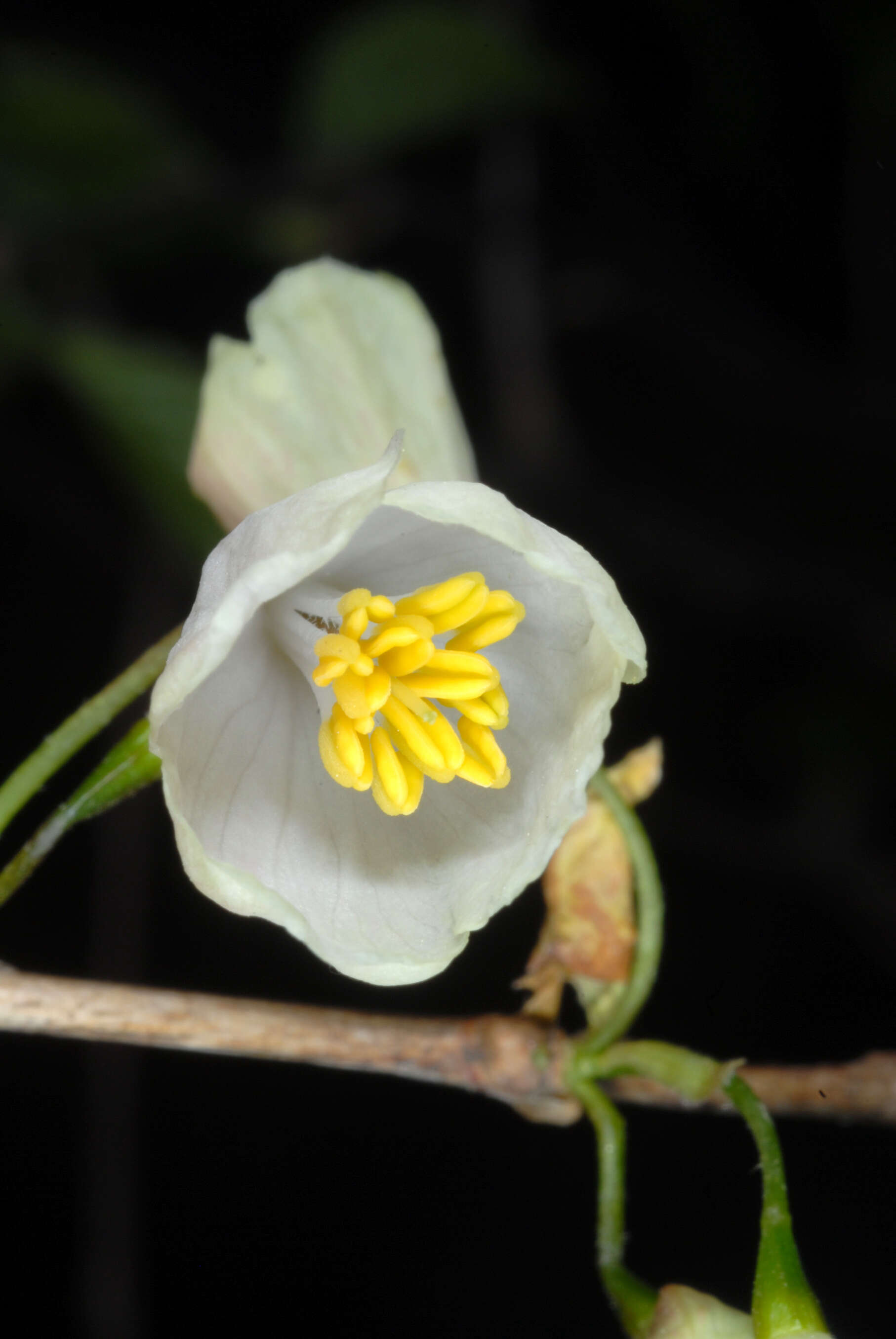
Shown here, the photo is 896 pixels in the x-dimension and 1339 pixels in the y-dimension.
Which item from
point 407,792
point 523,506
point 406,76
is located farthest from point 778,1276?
point 406,76

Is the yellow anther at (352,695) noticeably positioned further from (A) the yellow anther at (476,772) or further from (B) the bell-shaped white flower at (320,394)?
(B) the bell-shaped white flower at (320,394)

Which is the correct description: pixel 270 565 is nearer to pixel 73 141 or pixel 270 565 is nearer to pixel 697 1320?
pixel 697 1320

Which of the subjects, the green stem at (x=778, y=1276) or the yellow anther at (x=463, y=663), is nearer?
the green stem at (x=778, y=1276)

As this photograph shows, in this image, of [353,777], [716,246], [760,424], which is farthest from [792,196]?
[353,777]

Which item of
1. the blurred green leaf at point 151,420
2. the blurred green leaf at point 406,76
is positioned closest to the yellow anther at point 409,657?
the blurred green leaf at point 151,420

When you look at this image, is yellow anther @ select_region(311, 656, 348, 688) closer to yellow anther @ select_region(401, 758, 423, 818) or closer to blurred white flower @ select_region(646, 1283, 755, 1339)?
yellow anther @ select_region(401, 758, 423, 818)

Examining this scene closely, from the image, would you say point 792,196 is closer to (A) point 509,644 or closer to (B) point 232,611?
(A) point 509,644

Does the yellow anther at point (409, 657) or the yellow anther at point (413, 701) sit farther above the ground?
the yellow anther at point (409, 657)
